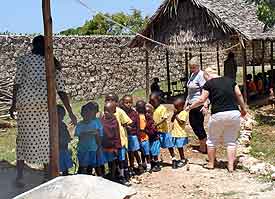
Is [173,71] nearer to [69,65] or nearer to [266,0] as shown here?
[69,65]

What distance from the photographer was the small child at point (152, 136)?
24.7ft

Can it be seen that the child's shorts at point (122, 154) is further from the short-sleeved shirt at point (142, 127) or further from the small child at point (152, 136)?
the small child at point (152, 136)

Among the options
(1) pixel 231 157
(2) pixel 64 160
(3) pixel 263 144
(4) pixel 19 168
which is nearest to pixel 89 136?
(2) pixel 64 160

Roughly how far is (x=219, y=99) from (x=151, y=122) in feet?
3.33

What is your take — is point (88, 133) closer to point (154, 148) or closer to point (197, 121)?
point (154, 148)

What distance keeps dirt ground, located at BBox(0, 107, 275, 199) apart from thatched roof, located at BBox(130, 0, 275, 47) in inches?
252

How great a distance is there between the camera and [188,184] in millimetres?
7066

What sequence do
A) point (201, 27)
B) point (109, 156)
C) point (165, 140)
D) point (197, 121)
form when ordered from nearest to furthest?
point (109, 156) → point (165, 140) → point (197, 121) → point (201, 27)

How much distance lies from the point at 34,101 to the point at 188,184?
2347mm

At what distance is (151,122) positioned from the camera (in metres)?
7.55

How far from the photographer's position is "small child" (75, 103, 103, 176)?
21.4ft

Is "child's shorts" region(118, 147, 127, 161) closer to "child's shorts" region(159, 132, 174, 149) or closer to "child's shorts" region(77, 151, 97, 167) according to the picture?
"child's shorts" region(77, 151, 97, 167)

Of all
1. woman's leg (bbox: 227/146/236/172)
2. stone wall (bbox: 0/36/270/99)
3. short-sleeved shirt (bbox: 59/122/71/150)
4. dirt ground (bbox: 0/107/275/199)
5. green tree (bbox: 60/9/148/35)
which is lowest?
dirt ground (bbox: 0/107/275/199)

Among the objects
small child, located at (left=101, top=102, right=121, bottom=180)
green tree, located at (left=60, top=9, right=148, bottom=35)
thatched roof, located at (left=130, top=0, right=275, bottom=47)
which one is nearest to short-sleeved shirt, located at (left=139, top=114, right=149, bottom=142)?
small child, located at (left=101, top=102, right=121, bottom=180)
